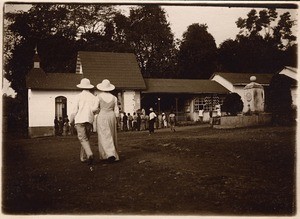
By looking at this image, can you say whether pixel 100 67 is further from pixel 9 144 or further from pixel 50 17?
pixel 9 144

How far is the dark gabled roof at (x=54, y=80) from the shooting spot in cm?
425

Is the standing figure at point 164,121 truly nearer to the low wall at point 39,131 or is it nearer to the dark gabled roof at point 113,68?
the dark gabled roof at point 113,68

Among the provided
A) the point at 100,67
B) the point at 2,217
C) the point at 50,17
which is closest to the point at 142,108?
the point at 100,67

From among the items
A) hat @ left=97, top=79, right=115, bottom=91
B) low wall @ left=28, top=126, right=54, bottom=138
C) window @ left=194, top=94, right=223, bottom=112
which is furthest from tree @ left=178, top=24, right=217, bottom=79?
low wall @ left=28, top=126, right=54, bottom=138

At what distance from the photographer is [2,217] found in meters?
3.75

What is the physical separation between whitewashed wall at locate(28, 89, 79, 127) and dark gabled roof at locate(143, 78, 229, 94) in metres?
1.00

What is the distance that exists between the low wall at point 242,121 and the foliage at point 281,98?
1.49 feet

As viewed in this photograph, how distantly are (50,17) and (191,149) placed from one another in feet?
6.19

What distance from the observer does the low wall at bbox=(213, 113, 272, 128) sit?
5.02 meters

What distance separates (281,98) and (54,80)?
2.28 meters

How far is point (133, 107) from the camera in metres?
4.71

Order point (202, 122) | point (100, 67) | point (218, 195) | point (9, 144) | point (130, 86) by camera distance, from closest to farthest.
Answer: point (218, 195) → point (9, 144) → point (100, 67) → point (130, 86) → point (202, 122)

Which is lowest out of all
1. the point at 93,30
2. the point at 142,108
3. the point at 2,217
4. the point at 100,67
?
the point at 2,217

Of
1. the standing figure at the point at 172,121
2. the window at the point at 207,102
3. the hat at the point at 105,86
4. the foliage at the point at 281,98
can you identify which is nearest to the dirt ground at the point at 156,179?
the foliage at the point at 281,98
